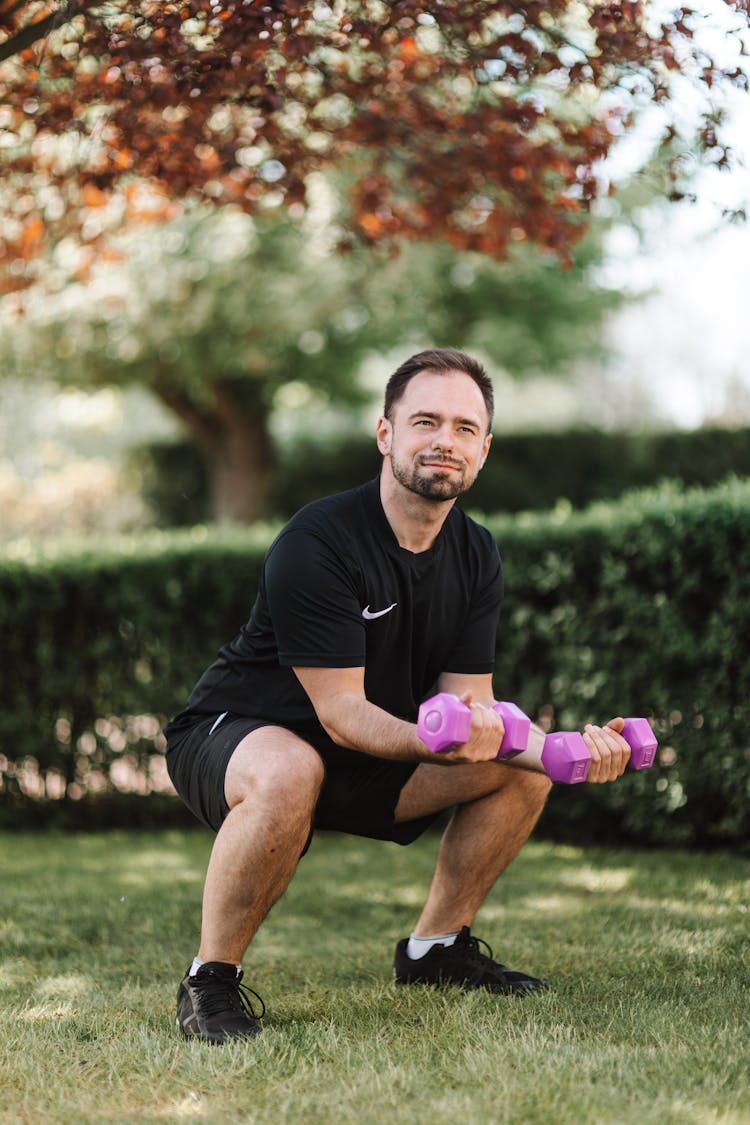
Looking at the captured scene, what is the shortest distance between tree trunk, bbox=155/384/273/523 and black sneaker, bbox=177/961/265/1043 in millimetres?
13251

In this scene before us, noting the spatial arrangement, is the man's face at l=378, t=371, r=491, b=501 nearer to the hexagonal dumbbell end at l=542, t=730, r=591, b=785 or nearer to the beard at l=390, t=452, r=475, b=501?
the beard at l=390, t=452, r=475, b=501

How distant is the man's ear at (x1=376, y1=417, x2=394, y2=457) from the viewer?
11.8ft

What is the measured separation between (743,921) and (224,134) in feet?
12.8

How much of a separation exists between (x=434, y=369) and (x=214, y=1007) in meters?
1.89

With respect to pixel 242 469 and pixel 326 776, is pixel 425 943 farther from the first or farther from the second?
pixel 242 469

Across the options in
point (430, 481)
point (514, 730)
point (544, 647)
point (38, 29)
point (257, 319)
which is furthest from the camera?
point (257, 319)

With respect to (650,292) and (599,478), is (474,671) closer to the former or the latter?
(599,478)

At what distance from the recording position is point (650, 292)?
17938mm

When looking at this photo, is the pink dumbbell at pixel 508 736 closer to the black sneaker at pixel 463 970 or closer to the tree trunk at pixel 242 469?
the black sneaker at pixel 463 970

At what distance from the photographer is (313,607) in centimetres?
331

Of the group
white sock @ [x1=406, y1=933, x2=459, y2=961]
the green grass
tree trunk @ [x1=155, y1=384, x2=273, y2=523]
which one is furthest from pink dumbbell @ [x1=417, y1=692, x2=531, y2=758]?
tree trunk @ [x1=155, y1=384, x2=273, y2=523]

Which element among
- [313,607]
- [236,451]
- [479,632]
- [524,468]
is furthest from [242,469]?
[313,607]

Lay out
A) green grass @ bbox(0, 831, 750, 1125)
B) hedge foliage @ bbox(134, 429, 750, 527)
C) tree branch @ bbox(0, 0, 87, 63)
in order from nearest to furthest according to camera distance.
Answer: green grass @ bbox(0, 831, 750, 1125) < tree branch @ bbox(0, 0, 87, 63) < hedge foliage @ bbox(134, 429, 750, 527)

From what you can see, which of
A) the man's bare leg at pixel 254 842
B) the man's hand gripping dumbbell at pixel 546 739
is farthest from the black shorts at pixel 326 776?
the man's hand gripping dumbbell at pixel 546 739
